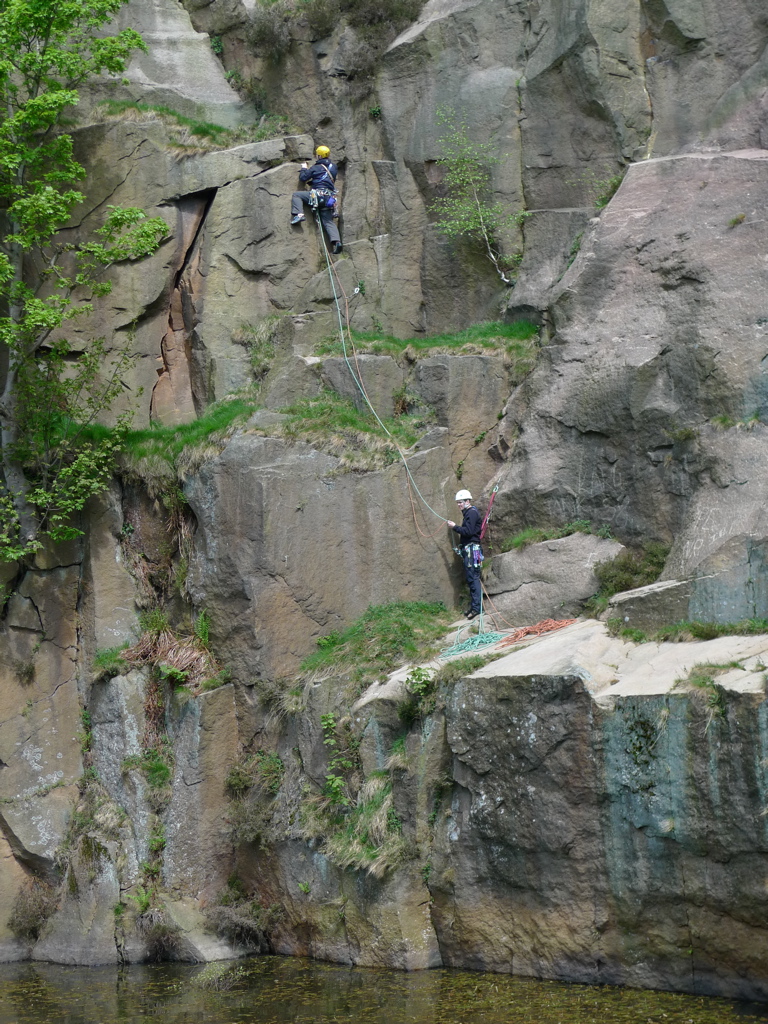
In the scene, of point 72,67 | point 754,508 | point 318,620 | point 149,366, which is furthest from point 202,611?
point 72,67

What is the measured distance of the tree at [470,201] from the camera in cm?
2111

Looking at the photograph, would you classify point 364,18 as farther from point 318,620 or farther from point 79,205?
point 318,620

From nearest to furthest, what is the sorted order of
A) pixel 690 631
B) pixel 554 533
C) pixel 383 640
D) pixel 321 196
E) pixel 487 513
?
1. pixel 690 631
2. pixel 383 640
3. pixel 554 533
4. pixel 487 513
5. pixel 321 196

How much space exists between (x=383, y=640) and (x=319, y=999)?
16.6 ft

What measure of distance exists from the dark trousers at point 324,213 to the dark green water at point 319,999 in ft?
43.6

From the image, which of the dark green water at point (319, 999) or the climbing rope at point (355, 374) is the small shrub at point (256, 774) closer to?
the dark green water at point (319, 999)

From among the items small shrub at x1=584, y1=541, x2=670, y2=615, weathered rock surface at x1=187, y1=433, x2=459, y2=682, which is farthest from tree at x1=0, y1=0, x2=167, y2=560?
small shrub at x1=584, y1=541, x2=670, y2=615

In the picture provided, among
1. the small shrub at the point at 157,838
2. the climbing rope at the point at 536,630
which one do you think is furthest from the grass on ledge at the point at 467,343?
the small shrub at the point at 157,838

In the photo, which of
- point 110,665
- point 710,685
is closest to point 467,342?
point 110,665

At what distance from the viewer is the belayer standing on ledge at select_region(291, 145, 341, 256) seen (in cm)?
2159

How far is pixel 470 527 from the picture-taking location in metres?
16.8

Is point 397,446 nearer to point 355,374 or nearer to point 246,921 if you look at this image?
point 355,374

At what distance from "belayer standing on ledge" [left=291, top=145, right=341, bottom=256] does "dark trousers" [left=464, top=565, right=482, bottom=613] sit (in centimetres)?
814

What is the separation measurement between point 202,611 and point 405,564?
322 centimetres
